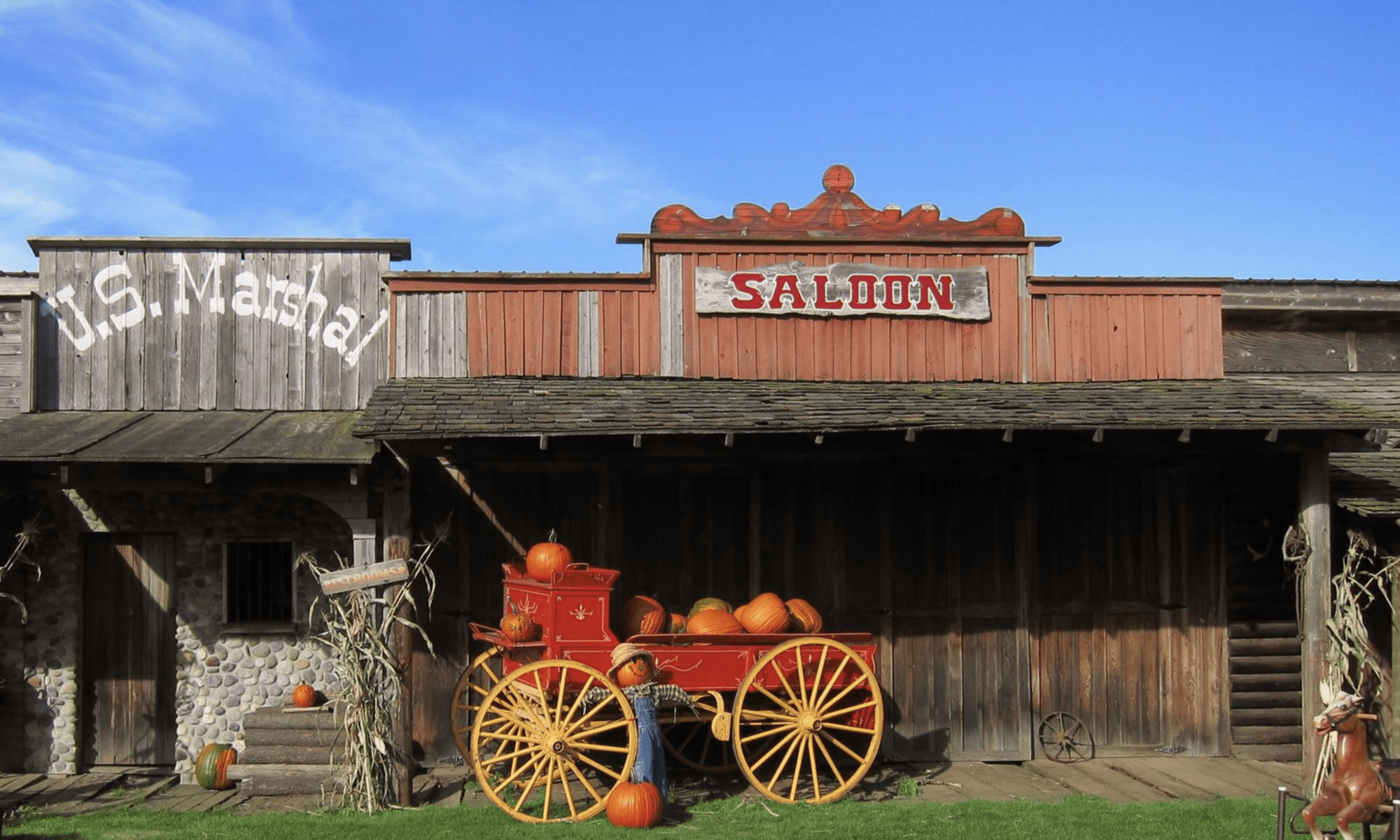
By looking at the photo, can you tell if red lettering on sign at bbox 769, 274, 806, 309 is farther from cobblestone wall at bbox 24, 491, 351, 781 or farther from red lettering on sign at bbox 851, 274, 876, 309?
cobblestone wall at bbox 24, 491, 351, 781

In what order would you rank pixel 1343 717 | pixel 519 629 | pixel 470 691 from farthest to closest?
pixel 470 691 → pixel 519 629 → pixel 1343 717

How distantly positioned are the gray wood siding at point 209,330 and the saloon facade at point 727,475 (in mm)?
32

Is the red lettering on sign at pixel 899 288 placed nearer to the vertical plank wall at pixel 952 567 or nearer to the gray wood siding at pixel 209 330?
the vertical plank wall at pixel 952 567

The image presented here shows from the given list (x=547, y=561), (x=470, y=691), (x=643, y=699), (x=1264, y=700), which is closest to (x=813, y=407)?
(x=547, y=561)

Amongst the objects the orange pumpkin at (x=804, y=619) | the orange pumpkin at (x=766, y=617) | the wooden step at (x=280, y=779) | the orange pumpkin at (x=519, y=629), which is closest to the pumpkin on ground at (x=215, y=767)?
the wooden step at (x=280, y=779)

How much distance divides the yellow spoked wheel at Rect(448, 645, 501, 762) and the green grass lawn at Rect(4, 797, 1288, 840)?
2.81ft

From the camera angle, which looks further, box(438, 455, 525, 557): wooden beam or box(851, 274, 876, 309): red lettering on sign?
box(851, 274, 876, 309): red lettering on sign

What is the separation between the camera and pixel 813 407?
10.8 m

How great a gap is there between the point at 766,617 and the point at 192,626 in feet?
19.0

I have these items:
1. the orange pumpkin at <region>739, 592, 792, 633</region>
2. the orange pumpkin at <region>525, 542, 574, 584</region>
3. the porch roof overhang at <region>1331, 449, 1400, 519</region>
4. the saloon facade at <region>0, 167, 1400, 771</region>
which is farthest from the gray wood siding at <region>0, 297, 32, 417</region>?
the porch roof overhang at <region>1331, 449, 1400, 519</region>

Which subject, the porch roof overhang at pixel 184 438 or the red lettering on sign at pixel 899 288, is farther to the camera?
the red lettering on sign at pixel 899 288

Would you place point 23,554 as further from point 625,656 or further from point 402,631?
point 625,656

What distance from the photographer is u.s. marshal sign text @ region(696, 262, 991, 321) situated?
12250 millimetres

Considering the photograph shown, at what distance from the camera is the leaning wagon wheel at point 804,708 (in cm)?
977
